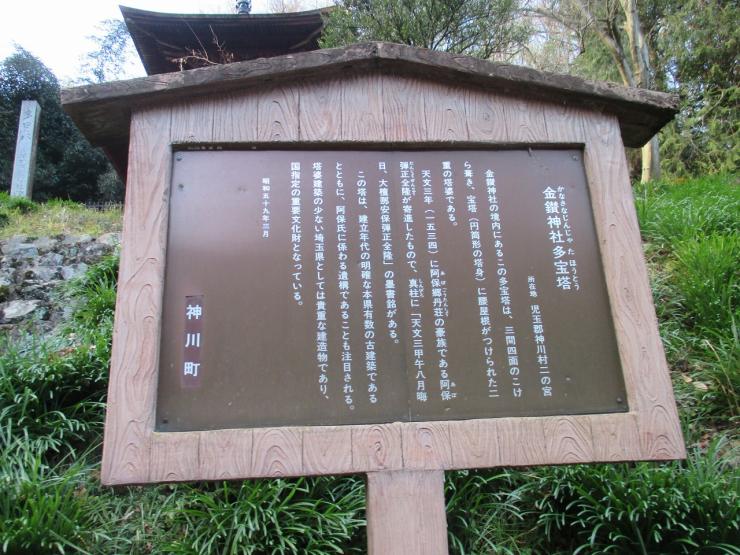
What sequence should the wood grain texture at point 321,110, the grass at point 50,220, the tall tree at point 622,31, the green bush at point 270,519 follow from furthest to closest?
the tall tree at point 622,31 < the grass at point 50,220 < the green bush at point 270,519 < the wood grain texture at point 321,110

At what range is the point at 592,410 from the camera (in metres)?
2.41

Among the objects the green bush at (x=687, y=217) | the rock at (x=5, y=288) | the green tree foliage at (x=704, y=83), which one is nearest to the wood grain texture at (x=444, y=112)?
the green bush at (x=687, y=217)

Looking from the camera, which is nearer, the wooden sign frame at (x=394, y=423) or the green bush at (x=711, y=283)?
the wooden sign frame at (x=394, y=423)

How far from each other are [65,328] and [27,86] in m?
14.6

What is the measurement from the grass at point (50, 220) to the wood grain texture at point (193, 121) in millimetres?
6453

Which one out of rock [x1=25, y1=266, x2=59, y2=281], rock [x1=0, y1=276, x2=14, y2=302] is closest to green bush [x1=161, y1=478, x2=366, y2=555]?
→ rock [x1=0, y1=276, x2=14, y2=302]

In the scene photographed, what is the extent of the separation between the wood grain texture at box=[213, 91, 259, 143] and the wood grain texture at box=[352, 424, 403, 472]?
5.18ft

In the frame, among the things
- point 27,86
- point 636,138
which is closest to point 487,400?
point 636,138

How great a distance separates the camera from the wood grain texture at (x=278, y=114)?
2703 millimetres

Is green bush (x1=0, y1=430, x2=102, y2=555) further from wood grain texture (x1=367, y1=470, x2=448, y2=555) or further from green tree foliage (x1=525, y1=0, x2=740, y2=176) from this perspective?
green tree foliage (x1=525, y1=0, x2=740, y2=176)

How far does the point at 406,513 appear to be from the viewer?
2.24m

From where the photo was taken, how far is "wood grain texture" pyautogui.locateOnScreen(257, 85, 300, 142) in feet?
8.87

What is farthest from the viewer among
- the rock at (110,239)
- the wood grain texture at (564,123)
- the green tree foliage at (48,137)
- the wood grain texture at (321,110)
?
the green tree foliage at (48,137)

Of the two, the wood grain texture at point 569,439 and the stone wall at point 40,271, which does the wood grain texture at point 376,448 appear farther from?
the stone wall at point 40,271
